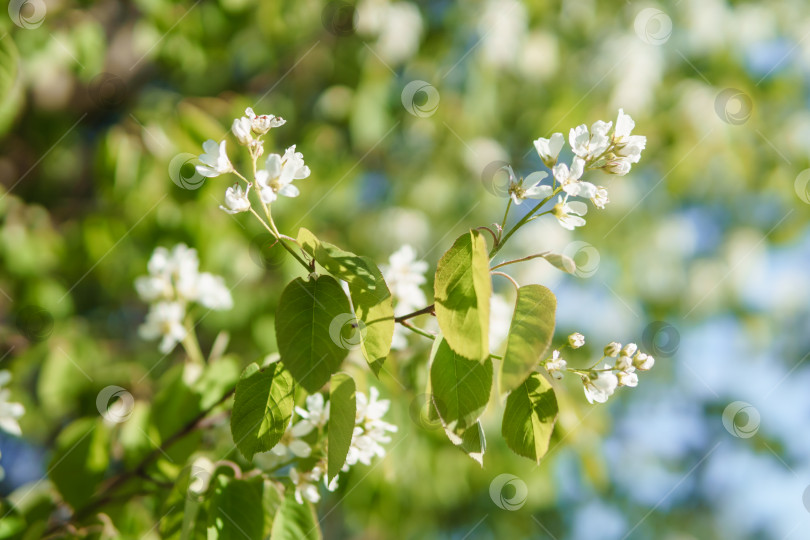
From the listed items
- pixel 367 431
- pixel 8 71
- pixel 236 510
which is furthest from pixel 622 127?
pixel 8 71

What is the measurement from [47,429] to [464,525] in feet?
6.67

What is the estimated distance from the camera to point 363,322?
48cm

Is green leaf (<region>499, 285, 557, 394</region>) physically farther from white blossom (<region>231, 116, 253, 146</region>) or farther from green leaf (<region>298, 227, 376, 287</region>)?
white blossom (<region>231, 116, 253, 146</region>)

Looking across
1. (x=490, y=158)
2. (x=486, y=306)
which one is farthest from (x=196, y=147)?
(x=490, y=158)

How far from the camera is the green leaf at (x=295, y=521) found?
21.4 inches

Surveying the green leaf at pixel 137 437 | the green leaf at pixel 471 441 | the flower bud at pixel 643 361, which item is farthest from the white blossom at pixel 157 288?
the flower bud at pixel 643 361

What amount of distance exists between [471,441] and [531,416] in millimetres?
58

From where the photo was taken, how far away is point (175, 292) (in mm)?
916

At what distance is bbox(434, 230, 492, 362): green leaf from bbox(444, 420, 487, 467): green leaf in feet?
0.25

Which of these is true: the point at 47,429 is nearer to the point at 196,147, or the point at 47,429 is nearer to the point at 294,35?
the point at 196,147

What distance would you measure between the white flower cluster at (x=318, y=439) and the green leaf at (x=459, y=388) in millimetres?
131

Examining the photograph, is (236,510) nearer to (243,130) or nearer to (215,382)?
(215,382)

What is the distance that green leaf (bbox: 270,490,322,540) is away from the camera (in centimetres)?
54

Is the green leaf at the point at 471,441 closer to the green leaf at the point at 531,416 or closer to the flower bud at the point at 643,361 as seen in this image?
the green leaf at the point at 531,416
